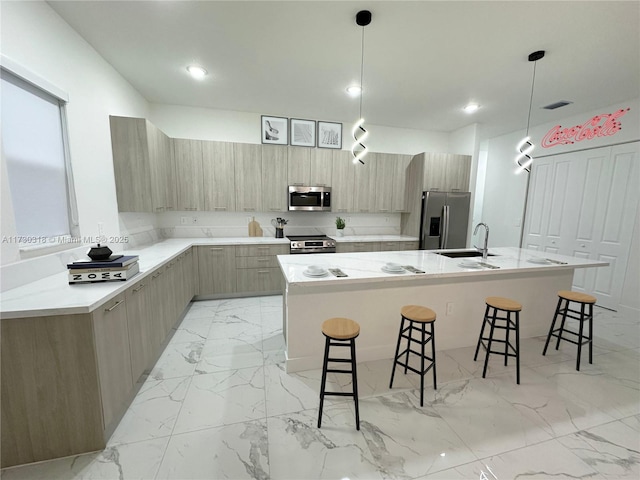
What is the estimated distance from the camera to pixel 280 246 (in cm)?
396

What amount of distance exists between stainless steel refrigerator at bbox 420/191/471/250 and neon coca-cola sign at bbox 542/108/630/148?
1544 mm

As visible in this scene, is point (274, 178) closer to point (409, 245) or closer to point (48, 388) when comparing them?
point (409, 245)

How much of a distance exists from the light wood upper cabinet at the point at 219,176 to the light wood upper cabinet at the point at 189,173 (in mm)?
70

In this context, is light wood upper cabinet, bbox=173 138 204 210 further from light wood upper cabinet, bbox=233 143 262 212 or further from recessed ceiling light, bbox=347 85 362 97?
recessed ceiling light, bbox=347 85 362 97

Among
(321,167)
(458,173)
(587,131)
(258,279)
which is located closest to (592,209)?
(587,131)

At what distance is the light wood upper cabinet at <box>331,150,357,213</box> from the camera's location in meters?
4.36

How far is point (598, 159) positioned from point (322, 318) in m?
4.71

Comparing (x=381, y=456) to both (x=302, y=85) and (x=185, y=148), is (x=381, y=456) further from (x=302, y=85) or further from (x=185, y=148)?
(x=185, y=148)

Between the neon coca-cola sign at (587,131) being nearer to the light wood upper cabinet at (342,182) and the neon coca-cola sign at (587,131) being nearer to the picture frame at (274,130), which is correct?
the light wood upper cabinet at (342,182)

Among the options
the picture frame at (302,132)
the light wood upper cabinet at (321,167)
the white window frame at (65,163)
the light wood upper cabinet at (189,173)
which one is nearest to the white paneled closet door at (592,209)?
the light wood upper cabinet at (321,167)

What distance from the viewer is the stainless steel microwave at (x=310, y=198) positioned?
4172mm

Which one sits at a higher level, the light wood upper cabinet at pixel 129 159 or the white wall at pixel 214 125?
the white wall at pixel 214 125

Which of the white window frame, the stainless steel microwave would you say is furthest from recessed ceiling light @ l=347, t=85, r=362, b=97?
the white window frame

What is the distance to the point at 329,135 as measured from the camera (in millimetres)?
4488
